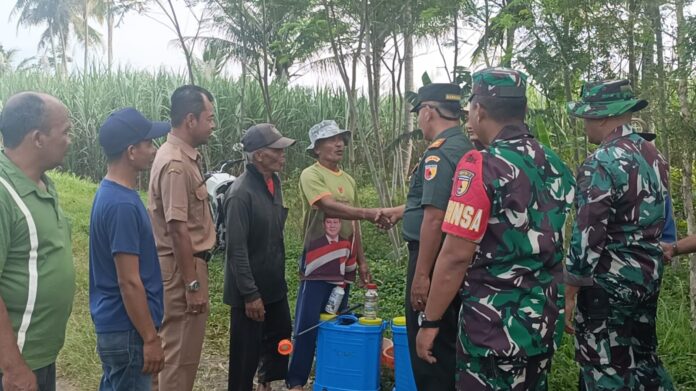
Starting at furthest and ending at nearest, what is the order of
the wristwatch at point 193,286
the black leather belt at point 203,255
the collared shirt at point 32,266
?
1. the black leather belt at point 203,255
2. the wristwatch at point 193,286
3. the collared shirt at point 32,266

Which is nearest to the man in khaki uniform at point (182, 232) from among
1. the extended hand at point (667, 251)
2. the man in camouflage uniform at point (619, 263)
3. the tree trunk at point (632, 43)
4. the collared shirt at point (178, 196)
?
the collared shirt at point (178, 196)

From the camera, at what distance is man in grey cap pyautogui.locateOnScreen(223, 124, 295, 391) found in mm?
3566

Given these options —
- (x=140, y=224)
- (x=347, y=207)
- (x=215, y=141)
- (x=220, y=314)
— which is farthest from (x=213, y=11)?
(x=140, y=224)

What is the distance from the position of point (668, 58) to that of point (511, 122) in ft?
9.07

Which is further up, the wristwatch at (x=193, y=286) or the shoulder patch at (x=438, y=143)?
the shoulder patch at (x=438, y=143)

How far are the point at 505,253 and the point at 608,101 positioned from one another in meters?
1.21

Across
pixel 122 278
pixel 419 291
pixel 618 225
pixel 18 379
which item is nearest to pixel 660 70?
pixel 618 225

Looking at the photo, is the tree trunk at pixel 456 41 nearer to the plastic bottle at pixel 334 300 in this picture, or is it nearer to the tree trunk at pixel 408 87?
the tree trunk at pixel 408 87

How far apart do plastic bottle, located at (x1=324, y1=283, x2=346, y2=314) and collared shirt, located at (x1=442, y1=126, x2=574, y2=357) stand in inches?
68.7

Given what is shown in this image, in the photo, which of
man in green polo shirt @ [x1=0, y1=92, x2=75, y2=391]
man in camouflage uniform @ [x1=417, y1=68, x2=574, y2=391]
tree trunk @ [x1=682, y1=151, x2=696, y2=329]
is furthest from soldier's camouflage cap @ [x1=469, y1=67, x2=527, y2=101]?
tree trunk @ [x1=682, y1=151, x2=696, y2=329]

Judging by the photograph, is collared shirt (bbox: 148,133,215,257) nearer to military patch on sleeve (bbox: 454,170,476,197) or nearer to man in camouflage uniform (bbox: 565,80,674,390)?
military patch on sleeve (bbox: 454,170,476,197)

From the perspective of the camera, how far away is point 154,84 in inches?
494

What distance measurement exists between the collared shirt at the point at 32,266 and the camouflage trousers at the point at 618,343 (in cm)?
228

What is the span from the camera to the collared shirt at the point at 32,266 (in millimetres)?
2066
